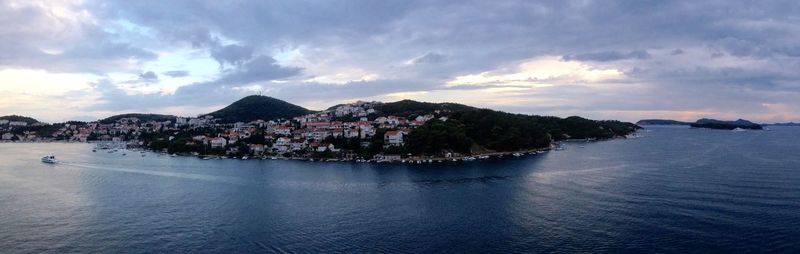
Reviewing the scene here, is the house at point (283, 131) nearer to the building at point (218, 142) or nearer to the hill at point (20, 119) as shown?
the building at point (218, 142)

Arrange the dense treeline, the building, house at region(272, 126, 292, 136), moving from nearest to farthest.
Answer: the dense treeline < the building < house at region(272, 126, 292, 136)

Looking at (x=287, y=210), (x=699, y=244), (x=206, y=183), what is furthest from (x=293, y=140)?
(x=699, y=244)

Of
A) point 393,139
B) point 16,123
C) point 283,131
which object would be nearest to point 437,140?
point 393,139

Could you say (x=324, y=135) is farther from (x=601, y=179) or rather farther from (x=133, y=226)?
(x=133, y=226)

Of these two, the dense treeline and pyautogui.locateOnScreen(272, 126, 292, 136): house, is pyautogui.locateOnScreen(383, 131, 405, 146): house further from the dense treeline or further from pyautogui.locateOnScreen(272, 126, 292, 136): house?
pyautogui.locateOnScreen(272, 126, 292, 136): house

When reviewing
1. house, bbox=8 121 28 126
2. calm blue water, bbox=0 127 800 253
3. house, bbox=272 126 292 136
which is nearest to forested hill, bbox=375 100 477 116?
house, bbox=272 126 292 136
